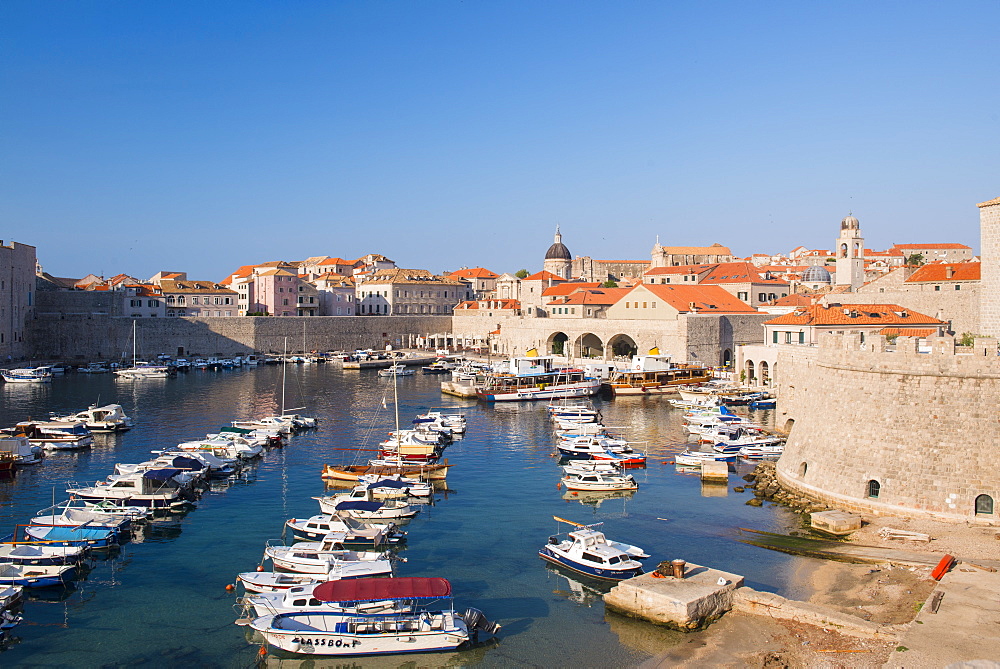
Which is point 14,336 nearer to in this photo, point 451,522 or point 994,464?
point 451,522

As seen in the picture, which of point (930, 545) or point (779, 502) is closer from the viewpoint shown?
point (930, 545)

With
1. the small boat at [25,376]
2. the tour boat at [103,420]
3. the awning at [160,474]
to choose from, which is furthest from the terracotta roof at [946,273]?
the small boat at [25,376]

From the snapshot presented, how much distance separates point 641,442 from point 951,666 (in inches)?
862

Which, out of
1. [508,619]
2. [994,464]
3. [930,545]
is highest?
[994,464]

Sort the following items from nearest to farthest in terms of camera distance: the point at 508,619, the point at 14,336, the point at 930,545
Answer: the point at 508,619 → the point at 930,545 → the point at 14,336

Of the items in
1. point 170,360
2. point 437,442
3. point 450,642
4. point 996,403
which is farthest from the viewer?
point 170,360

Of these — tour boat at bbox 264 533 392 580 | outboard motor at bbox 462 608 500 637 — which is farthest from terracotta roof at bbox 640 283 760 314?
outboard motor at bbox 462 608 500 637

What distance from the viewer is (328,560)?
16781 millimetres

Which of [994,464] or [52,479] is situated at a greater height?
[994,464]

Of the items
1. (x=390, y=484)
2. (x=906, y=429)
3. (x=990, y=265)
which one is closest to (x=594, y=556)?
(x=906, y=429)

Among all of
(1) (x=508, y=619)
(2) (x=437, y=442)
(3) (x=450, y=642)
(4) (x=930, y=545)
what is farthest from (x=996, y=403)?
(2) (x=437, y=442)

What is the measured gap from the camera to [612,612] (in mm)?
15188

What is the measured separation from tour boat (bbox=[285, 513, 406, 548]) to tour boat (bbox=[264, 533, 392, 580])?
2.88ft

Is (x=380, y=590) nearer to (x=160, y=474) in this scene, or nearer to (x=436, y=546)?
(x=436, y=546)
